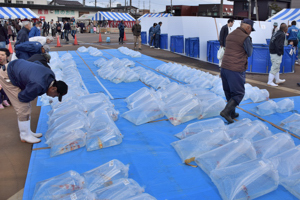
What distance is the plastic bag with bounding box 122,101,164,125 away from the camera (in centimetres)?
453

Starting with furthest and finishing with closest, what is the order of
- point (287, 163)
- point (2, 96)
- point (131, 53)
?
point (131, 53) < point (2, 96) < point (287, 163)

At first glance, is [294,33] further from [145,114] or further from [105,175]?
[105,175]

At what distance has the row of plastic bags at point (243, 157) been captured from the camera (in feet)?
8.59

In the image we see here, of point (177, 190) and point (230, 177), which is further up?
point (230, 177)

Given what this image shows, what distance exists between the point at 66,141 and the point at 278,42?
6280 mm

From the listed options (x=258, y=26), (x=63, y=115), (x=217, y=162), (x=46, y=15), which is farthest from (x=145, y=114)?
(x=46, y=15)

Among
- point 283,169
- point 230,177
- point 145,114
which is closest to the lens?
point 230,177

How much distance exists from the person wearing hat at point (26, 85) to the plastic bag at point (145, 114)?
4.81 feet

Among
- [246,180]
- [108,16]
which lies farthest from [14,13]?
[246,180]

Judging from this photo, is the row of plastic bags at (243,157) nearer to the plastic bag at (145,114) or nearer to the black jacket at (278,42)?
the plastic bag at (145,114)

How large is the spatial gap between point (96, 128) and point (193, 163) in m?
1.53

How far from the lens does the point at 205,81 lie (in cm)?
677

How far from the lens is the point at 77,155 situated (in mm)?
3500

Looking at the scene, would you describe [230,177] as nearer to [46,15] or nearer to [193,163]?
[193,163]
